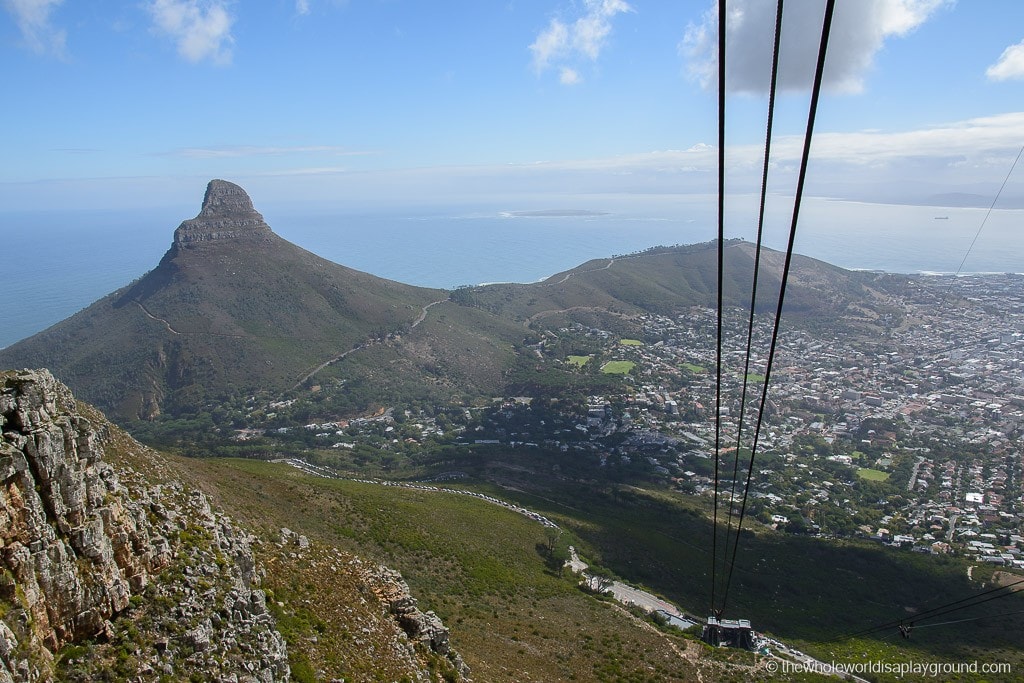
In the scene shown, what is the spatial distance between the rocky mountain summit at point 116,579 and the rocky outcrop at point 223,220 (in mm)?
73231

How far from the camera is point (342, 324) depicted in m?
72.6

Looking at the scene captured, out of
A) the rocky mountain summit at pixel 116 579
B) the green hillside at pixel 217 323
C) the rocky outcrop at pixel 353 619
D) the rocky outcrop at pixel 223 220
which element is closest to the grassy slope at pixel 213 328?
the green hillside at pixel 217 323

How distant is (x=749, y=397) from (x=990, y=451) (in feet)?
82.2

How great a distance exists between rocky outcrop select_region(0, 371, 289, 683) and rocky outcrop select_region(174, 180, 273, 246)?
74438 mm

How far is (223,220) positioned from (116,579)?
80.0m

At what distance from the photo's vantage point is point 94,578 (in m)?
8.52

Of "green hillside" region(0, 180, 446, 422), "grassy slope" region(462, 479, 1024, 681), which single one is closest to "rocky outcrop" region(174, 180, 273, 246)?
"green hillside" region(0, 180, 446, 422)

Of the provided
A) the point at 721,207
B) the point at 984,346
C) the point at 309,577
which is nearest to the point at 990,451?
the point at 984,346

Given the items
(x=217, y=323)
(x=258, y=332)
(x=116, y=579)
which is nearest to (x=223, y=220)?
(x=217, y=323)

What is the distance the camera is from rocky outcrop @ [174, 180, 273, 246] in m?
76.7

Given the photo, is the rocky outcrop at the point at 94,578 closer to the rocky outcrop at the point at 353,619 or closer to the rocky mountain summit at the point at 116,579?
the rocky mountain summit at the point at 116,579

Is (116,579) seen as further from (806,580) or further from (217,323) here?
(217,323)

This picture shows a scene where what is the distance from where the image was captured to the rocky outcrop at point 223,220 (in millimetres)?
76688

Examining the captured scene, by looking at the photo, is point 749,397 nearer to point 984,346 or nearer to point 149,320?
point 984,346
